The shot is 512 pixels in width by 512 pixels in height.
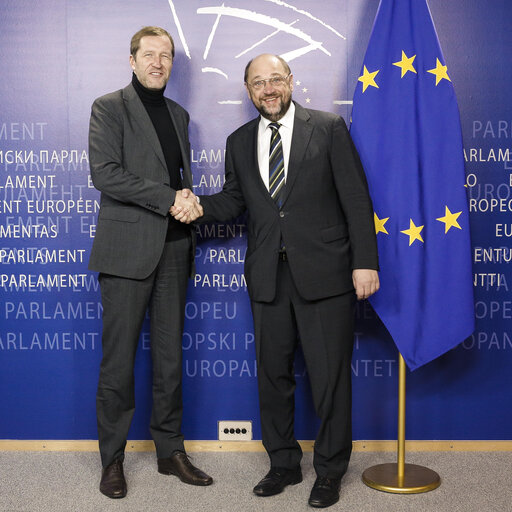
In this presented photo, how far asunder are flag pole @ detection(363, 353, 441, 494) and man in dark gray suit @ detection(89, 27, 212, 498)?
0.72 metres

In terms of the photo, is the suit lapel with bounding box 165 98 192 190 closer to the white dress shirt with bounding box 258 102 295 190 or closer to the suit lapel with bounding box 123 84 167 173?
the suit lapel with bounding box 123 84 167 173

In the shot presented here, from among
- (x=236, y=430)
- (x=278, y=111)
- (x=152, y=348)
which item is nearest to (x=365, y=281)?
(x=278, y=111)

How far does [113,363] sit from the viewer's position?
266cm

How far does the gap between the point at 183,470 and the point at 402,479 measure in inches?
37.1

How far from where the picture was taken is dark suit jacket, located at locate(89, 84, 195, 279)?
101 inches

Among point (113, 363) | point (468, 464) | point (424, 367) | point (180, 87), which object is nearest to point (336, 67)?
point (180, 87)

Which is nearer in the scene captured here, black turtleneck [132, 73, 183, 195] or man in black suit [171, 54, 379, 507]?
man in black suit [171, 54, 379, 507]

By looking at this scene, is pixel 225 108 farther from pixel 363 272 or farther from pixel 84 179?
pixel 363 272

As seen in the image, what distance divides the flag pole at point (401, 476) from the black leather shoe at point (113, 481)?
1031mm

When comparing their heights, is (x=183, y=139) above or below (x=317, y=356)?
above

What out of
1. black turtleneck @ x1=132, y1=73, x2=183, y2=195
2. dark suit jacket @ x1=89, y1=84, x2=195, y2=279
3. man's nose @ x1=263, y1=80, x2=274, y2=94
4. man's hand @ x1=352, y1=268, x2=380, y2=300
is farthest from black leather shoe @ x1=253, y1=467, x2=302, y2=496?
man's nose @ x1=263, y1=80, x2=274, y2=94

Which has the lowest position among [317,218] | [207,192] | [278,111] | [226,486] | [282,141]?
[226,486]

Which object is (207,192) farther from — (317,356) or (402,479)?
(402,479)

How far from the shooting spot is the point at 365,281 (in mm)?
2504
